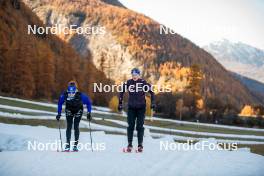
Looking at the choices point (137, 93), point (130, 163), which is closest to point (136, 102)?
point (137, 93)

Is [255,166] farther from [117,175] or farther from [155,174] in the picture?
[117,175]

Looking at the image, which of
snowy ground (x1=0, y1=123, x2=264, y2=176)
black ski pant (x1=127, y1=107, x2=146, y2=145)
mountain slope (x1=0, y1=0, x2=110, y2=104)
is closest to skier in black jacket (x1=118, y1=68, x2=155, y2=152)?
black ski pant (x1=127, y1=107, x2=146, y2=145)

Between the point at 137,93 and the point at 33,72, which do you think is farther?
the point at 33,72

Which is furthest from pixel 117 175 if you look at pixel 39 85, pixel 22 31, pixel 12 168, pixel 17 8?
pixel 17 8

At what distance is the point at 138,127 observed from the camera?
542 inches

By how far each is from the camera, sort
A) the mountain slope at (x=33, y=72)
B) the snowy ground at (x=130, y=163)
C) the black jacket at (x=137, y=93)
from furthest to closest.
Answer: the mountain slope at (x=33, y=72)
the black jacket at (x=137, y=93)
the snowy ground at (x=130, y=163)

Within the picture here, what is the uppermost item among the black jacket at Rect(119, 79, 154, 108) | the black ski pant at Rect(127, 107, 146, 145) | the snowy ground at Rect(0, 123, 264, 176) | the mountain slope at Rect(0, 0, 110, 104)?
the mountain slope at Rect(0, 0, 110, 104)

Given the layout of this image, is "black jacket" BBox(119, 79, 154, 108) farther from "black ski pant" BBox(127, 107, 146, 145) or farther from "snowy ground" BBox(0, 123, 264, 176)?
"snowy ground" BBox(0, 123, 264, 176)

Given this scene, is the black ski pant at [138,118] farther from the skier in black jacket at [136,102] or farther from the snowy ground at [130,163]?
the snowy ground at [130,163]

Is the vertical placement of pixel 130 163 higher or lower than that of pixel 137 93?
lower

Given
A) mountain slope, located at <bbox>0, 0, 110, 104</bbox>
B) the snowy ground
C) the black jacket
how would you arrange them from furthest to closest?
mountain slope, located at <bbox>0, 0, 110, 104</bbox> < the black jacket < the snowy ground

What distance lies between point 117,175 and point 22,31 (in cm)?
11894

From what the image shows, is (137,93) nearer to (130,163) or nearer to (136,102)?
(136,102)

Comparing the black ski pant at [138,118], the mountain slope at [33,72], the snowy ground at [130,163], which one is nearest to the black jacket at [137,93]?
the black ski pant at [138,118]
